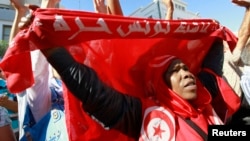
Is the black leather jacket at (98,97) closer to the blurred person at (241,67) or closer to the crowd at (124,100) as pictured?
the crowd at (124,100)

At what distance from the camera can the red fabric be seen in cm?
143

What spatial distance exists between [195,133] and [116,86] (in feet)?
1.65

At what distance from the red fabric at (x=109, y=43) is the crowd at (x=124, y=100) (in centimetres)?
6

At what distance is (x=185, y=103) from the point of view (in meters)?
1.70

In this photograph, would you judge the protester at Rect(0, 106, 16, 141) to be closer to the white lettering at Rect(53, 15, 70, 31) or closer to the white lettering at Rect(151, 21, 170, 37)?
the white lettering at Rect(53, 15, 70, 31)

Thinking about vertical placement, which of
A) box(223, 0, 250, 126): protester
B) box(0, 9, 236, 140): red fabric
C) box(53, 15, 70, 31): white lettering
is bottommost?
box(223, 0, 250, 126): protester

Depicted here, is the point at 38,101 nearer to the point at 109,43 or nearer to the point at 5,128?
the point at 5,128

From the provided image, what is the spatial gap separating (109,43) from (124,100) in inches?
13.4

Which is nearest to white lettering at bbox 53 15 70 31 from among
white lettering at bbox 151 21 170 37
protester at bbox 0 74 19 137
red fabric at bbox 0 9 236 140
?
red fabric at bbox 0 9 236 140

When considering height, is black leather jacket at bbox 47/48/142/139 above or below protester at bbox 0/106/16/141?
above

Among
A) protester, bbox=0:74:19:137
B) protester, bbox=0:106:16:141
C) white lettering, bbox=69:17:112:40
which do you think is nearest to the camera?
white lettering, bbox=69:17:112:40

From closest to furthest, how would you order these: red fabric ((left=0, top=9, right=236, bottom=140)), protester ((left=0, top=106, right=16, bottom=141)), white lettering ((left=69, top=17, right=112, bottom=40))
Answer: red fabric ((left=0, top=9, right=236, bottom=140)), white lettering ((left=69, top=17, right=112, bottom=40)), protester ((left=0, top=106, right=16, bottom=141))

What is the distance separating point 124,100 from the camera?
5.54 feet

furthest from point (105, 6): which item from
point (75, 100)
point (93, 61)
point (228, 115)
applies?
point (228, 115)
